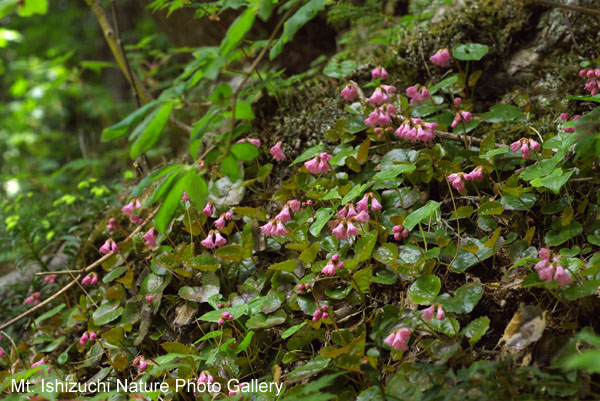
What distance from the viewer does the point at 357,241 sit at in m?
1.89

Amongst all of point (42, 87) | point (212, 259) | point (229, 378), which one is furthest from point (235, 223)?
point (42, 87)

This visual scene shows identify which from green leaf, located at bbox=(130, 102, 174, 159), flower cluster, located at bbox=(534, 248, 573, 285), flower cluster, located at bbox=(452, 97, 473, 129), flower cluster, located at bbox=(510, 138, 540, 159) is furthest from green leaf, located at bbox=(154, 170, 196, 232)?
flower cluster, located at bbox=(452, 97, 473, 129)

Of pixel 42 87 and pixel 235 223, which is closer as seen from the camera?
pixel 235 223

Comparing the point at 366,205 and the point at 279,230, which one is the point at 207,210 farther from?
the point at 366,205

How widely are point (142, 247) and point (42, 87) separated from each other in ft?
22.6

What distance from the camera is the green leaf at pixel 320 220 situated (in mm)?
1908

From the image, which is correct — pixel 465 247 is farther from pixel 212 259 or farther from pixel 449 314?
pixel 212 259

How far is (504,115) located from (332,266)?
121 cm

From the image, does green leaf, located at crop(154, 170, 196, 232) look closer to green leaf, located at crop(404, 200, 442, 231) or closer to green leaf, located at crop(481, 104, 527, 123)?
green leaf, located at crop(404, 200, 442, 231)

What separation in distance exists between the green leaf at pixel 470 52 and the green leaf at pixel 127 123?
1664mm

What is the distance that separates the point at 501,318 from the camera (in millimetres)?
1577

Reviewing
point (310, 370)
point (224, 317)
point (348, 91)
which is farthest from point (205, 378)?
point (348, 91)

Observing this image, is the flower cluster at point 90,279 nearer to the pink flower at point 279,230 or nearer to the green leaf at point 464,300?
the pink flower at point 279,230

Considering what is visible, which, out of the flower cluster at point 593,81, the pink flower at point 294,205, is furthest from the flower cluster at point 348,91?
the flower cluster at point 593,81
